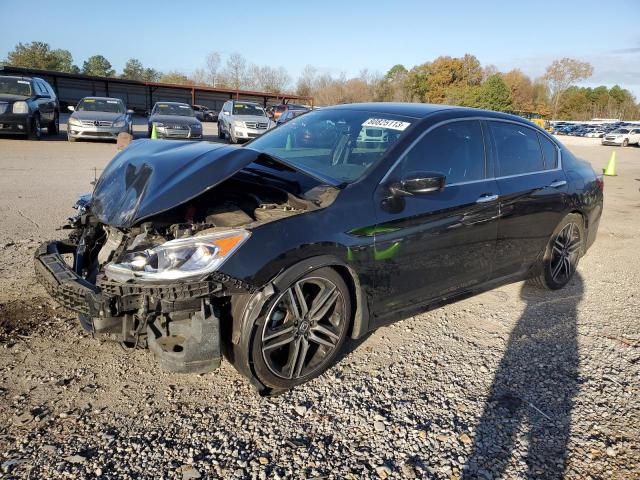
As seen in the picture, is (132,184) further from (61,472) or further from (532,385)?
(532,385)

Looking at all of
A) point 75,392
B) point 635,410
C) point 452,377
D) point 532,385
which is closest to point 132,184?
point 75,392

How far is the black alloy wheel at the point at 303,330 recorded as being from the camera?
289cm

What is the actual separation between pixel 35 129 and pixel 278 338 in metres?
16.1

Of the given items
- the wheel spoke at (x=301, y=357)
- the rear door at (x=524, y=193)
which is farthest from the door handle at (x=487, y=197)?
the wheel spoke at (x=301, y=357)

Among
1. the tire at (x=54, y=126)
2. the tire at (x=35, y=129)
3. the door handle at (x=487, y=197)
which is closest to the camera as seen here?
the door handle at (x=487, y=197)

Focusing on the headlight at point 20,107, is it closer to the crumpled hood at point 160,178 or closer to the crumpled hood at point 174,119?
the crumpled hood at point 174,119

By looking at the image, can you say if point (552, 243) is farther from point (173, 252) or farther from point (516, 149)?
point (173, 252)

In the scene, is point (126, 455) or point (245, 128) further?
point (245, 128)

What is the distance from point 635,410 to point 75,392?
11.0 feet

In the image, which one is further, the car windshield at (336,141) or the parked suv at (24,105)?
the parked suv at (24,105)

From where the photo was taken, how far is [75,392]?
2887mm

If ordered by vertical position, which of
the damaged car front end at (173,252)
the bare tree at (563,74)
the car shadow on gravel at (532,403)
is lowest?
the car shadow on gravel at (532,403)

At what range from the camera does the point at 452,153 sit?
3.83m

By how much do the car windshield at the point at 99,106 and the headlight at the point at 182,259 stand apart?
52.2 feet
